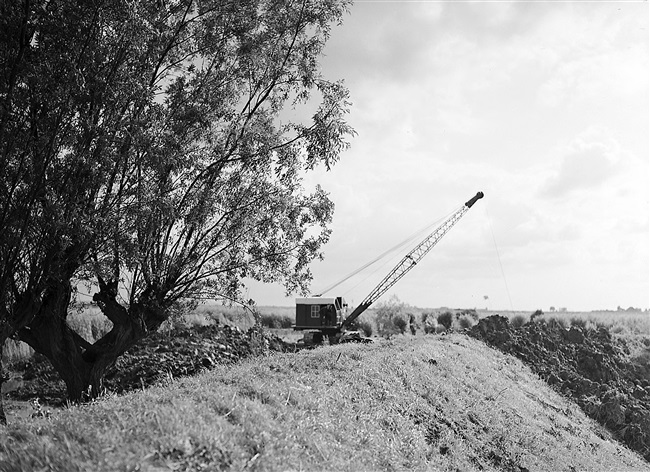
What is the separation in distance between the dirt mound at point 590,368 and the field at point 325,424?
2734mm

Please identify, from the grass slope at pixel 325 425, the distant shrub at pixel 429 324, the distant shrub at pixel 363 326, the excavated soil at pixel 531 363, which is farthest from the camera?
the distant shrub at pixel 363 326

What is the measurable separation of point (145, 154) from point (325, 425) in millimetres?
6265

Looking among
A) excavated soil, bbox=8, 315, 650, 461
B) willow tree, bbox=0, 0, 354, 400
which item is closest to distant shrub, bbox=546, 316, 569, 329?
excavated soil, bbox=8, 315, 650, 461

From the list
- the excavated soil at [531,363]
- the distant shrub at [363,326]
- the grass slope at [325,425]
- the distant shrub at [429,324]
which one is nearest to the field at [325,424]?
the grass slope at [325,425]

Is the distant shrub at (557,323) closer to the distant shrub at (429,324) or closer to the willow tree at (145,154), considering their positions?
the distant shrub at (429,324)

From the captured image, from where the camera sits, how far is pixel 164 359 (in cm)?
1919

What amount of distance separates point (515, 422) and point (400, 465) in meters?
6.01

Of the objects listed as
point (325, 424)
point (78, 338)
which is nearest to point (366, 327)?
point (78, 338)

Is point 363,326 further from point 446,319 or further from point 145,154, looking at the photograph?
point 145,154

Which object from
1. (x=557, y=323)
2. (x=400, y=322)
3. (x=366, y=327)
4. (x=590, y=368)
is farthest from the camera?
(x=400, y=322)

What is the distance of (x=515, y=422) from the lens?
12.6 metres

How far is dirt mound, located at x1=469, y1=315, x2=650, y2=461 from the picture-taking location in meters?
18.7

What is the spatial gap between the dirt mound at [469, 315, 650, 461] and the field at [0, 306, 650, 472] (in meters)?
2.73

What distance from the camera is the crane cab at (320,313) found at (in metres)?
32.7
